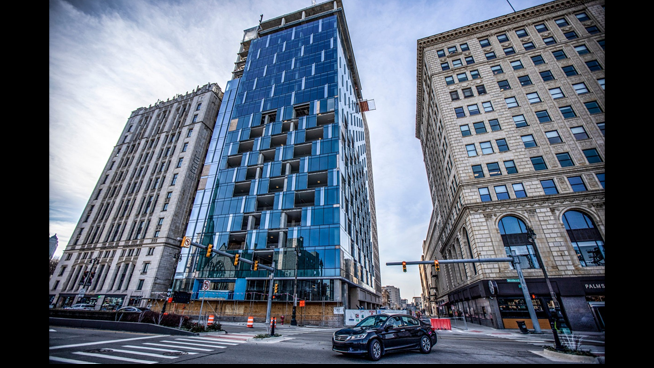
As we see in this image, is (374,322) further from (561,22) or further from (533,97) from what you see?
(561,22)

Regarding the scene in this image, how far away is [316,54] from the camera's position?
55.2m

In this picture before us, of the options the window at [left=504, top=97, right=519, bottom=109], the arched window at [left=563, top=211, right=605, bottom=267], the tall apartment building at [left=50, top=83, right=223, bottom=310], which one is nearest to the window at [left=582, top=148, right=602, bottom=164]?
the arched window at [left=563, top=211, right=605, bottom=267]

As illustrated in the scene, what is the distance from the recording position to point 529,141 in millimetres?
30812

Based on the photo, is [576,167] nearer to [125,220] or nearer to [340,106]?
[340,106]

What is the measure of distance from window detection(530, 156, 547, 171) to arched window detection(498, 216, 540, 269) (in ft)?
22.8

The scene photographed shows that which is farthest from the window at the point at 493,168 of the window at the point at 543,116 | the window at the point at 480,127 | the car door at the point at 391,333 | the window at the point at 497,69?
the car door at the point at 391,333

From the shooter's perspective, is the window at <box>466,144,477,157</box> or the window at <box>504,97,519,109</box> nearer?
the window at <box>466,144,477,157</box>

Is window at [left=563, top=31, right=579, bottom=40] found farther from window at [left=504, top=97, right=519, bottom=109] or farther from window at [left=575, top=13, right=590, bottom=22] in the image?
window at [left=504, top=97, right=519, bottom=109]

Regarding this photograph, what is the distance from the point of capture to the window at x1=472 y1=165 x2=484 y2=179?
31.4 metres
